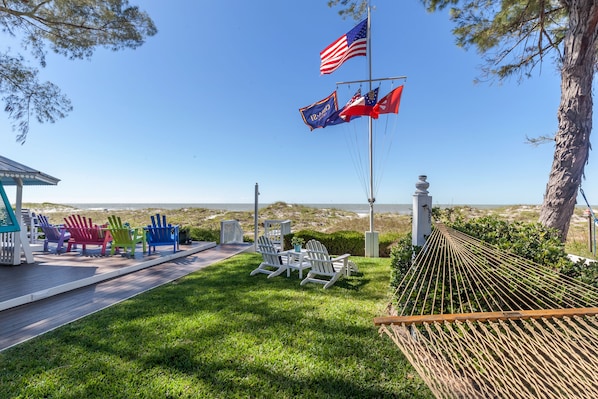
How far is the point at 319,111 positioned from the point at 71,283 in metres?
6.90

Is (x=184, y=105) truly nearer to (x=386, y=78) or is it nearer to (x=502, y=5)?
(x=386, y=78)

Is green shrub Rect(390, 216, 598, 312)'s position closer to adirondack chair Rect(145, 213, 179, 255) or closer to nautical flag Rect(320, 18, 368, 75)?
nautical flag Rect(320, 18, 368, 75)

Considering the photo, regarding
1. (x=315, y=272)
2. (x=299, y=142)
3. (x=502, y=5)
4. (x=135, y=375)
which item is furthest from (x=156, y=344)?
(x=299, y=142)

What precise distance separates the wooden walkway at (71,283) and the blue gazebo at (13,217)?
314 millimetres

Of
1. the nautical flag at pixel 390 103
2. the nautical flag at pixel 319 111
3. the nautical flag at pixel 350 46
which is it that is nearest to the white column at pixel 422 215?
the nautical flag at pixel 390 103

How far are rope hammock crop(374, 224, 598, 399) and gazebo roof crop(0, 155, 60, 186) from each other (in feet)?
23.5

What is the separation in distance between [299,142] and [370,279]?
14.1 metres

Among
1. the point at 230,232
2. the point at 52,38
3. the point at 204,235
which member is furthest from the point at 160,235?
the point at 52,38

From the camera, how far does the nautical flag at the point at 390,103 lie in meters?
6.46

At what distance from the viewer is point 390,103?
21.6 feet

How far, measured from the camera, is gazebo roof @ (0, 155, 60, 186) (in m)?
5.11

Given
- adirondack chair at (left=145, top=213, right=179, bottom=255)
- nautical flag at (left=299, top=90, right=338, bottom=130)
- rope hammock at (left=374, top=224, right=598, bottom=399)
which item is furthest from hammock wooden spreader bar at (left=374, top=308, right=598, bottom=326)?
nautical flag at (left=299, top=90, right=338, bottom=130)

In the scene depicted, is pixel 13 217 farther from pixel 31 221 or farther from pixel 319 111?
pixel 319 111

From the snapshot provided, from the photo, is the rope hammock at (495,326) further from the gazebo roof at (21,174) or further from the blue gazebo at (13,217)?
the blue gazebo at (13,217)
